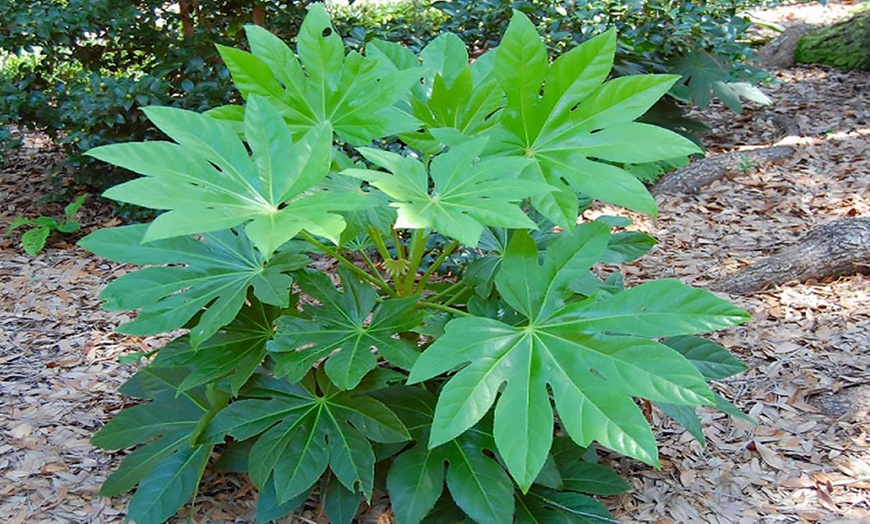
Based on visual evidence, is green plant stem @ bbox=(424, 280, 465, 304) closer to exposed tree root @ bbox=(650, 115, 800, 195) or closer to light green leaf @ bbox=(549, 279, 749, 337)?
light green leaf @ bbox=(549, 279, 749, 337)

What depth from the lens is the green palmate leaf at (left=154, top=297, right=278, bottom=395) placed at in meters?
2.16

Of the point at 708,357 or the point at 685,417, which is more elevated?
the point at 708,357

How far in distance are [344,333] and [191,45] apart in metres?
3.10

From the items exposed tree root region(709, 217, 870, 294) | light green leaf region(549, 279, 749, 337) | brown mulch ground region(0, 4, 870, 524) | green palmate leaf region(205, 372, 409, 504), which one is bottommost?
brown mulch ground region(0, 4, 870, 524)

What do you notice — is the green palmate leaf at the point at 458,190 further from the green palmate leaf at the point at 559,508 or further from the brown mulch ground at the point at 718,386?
the brown mulch ground at the point at 718,386

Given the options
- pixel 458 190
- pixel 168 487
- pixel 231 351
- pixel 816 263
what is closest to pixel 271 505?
pixel 168 487

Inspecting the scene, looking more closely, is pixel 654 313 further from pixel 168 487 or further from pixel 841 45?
pixel 841 45

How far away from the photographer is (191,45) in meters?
4.65

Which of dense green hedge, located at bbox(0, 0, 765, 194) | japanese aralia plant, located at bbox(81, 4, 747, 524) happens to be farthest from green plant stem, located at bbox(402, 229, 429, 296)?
dense green hedge, located at bbox(0, 0, 765, 194)

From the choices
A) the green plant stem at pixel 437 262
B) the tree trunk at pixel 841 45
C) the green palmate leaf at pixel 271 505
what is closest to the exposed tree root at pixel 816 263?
the green plant stem at pixel 437 262

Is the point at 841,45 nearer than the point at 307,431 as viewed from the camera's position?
No

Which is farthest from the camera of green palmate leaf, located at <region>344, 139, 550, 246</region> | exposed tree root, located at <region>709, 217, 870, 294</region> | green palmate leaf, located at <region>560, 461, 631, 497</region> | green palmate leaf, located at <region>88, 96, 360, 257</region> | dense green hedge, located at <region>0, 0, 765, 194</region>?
dense green hedge, located at <region>0, 0, 765, 194</region>

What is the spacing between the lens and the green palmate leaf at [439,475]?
6.97 ft

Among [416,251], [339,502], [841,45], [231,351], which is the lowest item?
[339,502]
